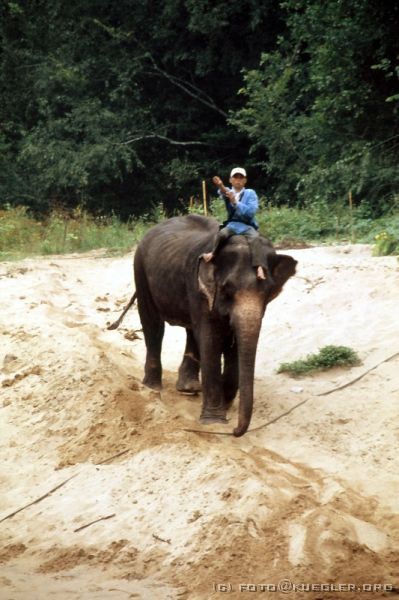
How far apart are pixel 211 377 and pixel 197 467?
138 cm

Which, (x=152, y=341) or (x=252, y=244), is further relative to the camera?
(x=152, y=341)

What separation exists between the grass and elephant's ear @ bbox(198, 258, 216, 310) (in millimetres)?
6279

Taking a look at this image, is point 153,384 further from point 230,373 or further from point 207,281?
point 207,281

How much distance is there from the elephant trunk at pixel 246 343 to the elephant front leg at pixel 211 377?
1.84 feet

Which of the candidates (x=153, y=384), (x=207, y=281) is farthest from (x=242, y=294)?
(x=153, y=384)

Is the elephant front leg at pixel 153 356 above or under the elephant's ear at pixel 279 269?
under

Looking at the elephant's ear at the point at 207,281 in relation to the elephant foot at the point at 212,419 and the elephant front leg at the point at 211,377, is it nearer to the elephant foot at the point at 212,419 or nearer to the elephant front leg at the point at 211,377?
the elephant front leg at the point at 211,377

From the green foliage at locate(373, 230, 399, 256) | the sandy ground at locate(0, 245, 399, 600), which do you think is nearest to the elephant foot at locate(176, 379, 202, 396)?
the sandy ground at locate(0, 245, 399, 600)

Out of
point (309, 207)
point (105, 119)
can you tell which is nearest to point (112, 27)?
point (105, 119)

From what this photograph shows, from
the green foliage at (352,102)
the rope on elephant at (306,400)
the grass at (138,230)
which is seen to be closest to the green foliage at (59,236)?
the grass at (138,230)

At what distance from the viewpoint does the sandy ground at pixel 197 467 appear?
259 inches

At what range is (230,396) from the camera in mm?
9719

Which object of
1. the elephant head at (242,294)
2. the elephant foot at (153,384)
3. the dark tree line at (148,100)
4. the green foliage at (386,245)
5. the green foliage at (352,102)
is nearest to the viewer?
the elephant head at (242,294)

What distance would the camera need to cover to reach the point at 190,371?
10500 millimetres
